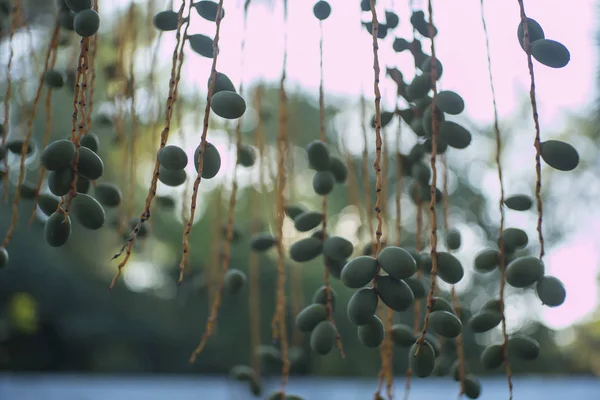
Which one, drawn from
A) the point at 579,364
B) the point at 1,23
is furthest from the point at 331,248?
the point at 579,364

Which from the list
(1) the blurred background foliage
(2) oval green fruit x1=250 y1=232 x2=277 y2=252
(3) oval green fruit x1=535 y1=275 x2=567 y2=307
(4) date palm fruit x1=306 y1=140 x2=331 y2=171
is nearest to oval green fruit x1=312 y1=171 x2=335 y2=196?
(4) date palm fruit x1=306 y1=140 x2=331 y2=171

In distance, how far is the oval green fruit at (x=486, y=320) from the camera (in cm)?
57

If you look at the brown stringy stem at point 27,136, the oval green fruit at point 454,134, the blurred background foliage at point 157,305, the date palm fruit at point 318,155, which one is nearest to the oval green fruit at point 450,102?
the oval green fruit at point 454,134

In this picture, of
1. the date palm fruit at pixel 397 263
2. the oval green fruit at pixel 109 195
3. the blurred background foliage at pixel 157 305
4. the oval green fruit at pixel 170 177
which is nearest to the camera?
the date palm fruit at pixel 397 263

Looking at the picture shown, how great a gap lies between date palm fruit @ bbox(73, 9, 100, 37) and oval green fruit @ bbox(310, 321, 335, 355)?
303 millimetres

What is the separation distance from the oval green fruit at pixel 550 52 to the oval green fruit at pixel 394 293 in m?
0.21

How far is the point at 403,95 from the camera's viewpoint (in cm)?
61

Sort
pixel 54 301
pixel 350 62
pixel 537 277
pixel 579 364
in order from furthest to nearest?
pixel 579 364, pixel 54 301, pixel 350 62, pixel 537 277

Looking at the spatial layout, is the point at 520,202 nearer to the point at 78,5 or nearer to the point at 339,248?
the point at 339,248

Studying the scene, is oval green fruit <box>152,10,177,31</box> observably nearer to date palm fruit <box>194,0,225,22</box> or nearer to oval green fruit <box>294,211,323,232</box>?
date palm fruit <box>194,0,225,22</box>

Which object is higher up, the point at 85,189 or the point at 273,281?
the point at 85,189

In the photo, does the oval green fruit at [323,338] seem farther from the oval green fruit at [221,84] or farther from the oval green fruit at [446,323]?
the oval green fruit at [221,84]

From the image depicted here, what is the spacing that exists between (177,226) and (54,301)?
4.21 ft

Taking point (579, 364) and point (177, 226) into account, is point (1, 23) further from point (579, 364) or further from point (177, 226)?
point (579, 364)
